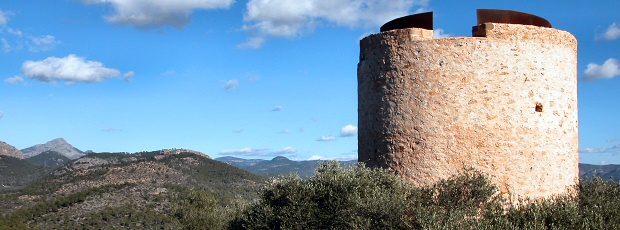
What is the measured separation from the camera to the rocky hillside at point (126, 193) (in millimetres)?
36750

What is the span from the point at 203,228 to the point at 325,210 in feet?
52.5

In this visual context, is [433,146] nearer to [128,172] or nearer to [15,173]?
[128,172]

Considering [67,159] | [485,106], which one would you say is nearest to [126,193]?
[485,106]

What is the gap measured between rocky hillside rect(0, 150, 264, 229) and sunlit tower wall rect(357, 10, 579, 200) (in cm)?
2051

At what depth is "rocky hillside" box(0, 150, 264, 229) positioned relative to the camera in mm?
36750

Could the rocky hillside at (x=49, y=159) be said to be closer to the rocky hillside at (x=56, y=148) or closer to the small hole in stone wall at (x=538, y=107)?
the rocky hillside at (x=56, y=148)

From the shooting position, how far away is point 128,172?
52.9 meters

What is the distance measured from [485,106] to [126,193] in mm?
38820

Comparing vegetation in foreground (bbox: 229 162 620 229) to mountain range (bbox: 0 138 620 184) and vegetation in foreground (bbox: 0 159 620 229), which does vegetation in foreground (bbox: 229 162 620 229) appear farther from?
mountain range (bbox: 0 138 620 184)

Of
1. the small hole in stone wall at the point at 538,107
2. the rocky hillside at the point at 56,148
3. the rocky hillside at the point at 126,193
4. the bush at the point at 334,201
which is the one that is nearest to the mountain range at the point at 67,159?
the rocky hillside at the point at 56,148

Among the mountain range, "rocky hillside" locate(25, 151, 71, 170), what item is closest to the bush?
the mountain range

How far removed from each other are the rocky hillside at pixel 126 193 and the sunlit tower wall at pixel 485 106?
67.3 feet

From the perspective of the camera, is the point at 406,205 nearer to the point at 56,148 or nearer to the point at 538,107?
the point at 538,107

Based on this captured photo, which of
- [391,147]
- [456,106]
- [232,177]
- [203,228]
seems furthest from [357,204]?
[232,177]
